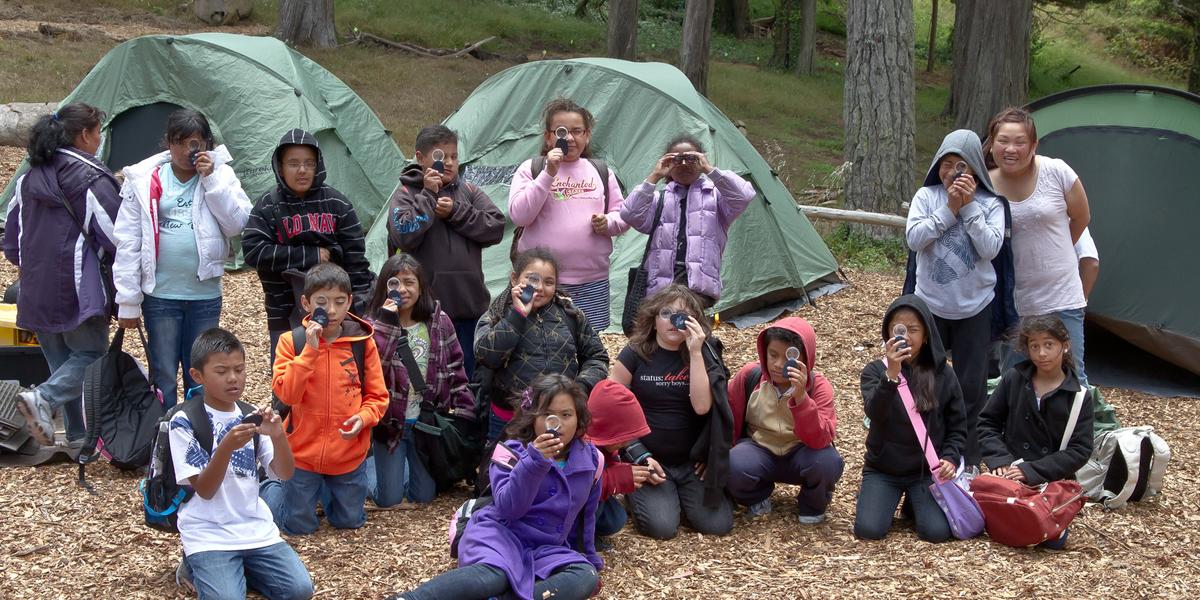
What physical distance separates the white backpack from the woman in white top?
345 mm

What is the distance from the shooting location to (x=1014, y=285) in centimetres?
535

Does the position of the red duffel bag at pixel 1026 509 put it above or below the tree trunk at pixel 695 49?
below

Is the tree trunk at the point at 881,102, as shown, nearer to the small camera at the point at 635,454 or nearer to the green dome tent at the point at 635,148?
the green dome tent at the point at 635,148

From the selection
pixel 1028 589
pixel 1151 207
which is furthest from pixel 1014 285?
pixel 1151 207

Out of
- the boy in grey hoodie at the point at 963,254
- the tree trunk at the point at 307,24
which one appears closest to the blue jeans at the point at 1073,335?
the boy in grey hoodie at the point at 963,254

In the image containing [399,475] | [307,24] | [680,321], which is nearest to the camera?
[680,321]

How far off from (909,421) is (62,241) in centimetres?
379

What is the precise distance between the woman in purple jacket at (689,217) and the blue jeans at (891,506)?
1246mm

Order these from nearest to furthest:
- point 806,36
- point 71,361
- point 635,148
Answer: point 71,361, point 635,148, point 806,36

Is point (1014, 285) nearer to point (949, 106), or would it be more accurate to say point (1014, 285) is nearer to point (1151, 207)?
point (1151, 207)

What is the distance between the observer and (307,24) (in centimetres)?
1795

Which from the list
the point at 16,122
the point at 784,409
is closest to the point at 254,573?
the point at 784,409

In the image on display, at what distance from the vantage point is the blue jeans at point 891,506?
15.2 feet

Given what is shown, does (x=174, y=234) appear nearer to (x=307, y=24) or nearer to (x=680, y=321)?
(x=680, y=321)
